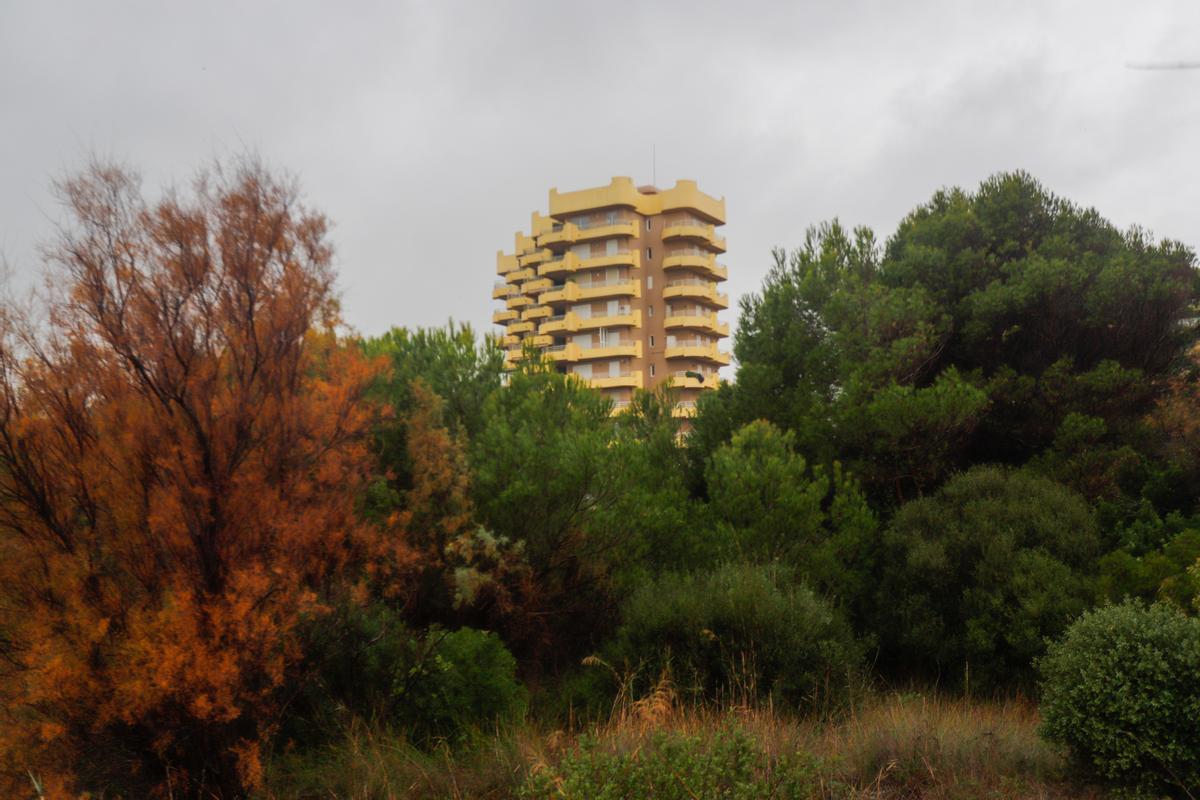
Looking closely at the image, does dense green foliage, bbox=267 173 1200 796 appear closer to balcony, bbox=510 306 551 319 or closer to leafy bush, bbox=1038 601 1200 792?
leafy bush, bbox=1038 601 1200 792

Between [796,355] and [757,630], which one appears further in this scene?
[796,355]

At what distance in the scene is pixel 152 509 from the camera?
7.92 m

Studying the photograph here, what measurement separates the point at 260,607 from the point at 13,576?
2.29 meters

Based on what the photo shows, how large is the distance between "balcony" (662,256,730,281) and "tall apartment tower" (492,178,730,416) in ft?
0.26

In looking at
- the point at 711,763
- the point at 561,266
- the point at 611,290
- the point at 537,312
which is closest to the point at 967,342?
the point at 711,763

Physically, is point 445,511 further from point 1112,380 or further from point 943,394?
point 1112,380

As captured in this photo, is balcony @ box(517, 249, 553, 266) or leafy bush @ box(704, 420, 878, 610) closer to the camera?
leafy bush @ box(704, 420, 878, 610)

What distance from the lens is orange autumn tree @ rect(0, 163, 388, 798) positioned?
762cm

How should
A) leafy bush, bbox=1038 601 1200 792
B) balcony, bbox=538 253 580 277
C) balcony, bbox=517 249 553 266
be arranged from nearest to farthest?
leafy bush, bbox=1038 601 1200 792 → balcony, bbox=538 253 580 277 → balcony, bbox=517 249 553 266

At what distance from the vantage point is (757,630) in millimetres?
10758

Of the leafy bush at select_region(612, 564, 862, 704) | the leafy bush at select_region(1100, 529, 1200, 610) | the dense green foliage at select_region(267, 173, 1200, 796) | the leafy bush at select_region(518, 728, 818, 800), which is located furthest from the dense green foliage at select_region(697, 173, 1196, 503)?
the leafy bush at select_region(518, 728, 818, 800)

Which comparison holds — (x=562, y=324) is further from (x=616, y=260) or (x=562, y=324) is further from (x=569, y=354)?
(x=616, y=260)

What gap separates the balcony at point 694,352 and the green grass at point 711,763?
54.0 metres

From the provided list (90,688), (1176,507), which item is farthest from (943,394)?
(90,688)
